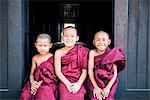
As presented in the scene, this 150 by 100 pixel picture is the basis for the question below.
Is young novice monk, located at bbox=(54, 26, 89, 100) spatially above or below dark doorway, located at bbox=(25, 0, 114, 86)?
below

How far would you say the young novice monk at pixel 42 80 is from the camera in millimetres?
2000

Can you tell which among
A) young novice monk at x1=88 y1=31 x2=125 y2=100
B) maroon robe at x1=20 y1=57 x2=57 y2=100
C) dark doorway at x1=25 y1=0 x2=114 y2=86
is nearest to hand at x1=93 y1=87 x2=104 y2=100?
young novice monk at x1=88 y1=31 x2=125 y2=100

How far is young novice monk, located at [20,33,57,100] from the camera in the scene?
200 cm

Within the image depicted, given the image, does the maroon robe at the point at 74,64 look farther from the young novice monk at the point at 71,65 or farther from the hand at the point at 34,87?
the hand at the point at 34,87

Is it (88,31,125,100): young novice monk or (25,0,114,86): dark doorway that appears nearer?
(88,31,125,100): young novice monk

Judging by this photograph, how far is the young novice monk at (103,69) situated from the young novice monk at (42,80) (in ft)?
0.86

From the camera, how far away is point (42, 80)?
2.03 meters

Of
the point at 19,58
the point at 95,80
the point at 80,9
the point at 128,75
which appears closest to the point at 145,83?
the point at 128,75

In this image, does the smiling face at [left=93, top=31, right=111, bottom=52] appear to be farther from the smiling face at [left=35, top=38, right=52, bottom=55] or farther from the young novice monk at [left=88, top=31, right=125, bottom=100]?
the smiling face at [left=35, top=38, right=52, bottom=55]

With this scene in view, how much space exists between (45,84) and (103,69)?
1.30 feet

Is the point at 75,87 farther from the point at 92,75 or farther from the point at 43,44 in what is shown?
the point at 43,44

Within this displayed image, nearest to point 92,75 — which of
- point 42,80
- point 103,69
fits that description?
point 103,69

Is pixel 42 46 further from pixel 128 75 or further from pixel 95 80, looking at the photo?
pixel 128 75

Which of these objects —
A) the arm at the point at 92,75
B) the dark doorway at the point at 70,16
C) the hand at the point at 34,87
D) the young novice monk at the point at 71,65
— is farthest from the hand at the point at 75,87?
the dark doorway at the point at 70,16
